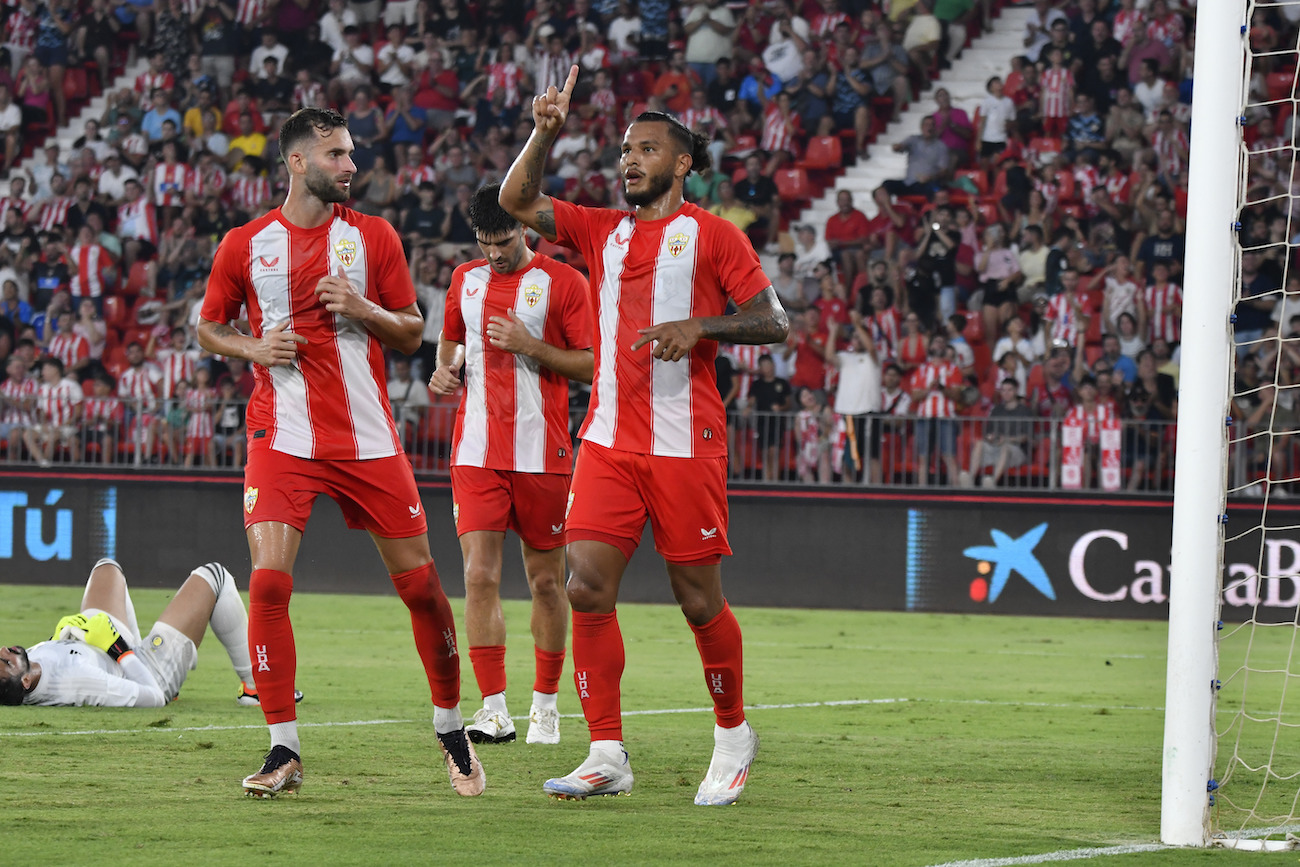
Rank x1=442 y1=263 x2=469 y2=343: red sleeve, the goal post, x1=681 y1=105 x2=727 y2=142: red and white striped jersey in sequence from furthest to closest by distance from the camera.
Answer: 1. x1=681 y1=105 x2=727 y2=142: red and white striped jersey
2. x1=442 y1=263 x2=469 y2=343: red sleeve
3. the goal post

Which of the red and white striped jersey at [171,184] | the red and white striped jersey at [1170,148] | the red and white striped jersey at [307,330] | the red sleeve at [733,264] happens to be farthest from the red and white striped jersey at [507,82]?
the red sleeve at [733,264]

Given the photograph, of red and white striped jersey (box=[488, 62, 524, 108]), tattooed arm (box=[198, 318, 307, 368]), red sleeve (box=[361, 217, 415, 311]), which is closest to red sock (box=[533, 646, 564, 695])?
red sleeve (box=[361, 217, 415, 311])

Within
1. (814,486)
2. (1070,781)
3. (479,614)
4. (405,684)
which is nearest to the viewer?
(1070,781)

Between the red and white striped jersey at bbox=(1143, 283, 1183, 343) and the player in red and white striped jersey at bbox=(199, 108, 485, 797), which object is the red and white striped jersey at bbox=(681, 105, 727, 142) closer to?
the red and white striped jersey at bbox=(1143, 283, 1183, 343)

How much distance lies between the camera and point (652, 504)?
Answer: 608cm

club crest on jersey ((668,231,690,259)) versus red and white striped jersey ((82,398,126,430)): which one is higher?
club crest on jersey ((668,231,690,259))

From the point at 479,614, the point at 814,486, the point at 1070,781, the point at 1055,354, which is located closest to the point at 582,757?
the point at 479,614

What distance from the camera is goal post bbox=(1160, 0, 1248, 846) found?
5.11 m

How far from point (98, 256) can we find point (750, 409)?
9127mm

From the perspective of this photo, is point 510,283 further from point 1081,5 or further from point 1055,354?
point 1081,5

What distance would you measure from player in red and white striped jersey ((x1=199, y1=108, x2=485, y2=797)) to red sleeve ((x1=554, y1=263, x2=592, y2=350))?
5.52ft

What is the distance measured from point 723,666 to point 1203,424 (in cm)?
197

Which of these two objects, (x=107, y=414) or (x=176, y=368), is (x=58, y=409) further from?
(x=176, y=368)

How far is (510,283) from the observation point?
7980 mm
